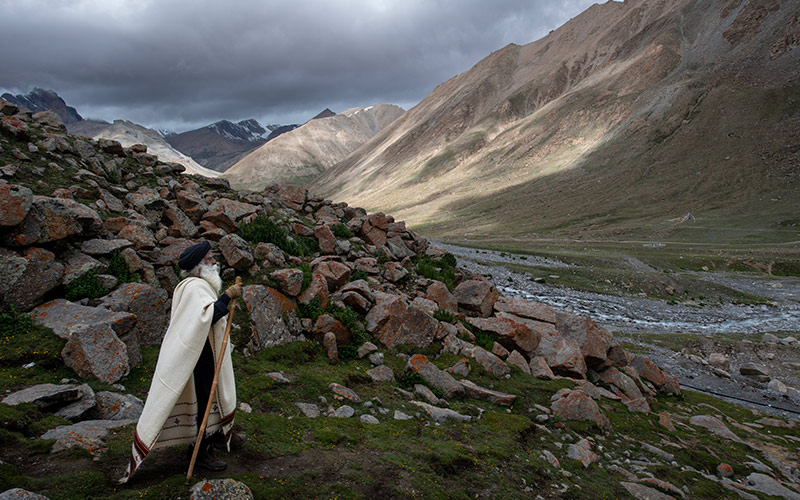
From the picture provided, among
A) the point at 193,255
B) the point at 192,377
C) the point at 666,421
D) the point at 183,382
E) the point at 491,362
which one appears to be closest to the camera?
the point at 183,382

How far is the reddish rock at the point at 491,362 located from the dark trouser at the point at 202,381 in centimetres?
919

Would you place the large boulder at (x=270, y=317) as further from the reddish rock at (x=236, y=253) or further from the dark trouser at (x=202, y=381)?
the dark trouser at (x=202, y=381)

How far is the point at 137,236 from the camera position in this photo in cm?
1159

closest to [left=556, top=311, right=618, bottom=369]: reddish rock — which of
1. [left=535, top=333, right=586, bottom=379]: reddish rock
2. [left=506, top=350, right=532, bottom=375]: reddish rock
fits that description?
[left=535, top=333, right=586, bottom=379]: reddish rock

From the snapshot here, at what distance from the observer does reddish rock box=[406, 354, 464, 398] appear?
36.8 feet

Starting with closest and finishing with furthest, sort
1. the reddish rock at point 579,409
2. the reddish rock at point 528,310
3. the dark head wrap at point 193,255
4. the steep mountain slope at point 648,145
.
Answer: the dark head wrap at point 193,255 → the reddish rock at point 579,409 → the reddish rock at point 528,310 → the steep mountain slope at point 648,145

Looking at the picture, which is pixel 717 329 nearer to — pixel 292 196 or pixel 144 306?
pixel 292 196

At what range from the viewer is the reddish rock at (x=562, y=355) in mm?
14281

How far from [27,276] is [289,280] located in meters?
6.01

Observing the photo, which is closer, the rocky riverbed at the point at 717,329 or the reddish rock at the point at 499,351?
the reddish rock at the point at 499,351

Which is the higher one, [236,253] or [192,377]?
[236,253]

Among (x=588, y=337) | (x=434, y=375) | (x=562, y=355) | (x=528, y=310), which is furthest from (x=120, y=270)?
(x=588, y=337)

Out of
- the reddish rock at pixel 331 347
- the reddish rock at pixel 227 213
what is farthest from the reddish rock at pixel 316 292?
the reddish rock at pixel 227 213

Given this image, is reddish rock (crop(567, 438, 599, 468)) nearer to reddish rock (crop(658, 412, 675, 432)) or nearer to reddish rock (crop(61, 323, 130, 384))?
reddish rock (crop(658, 412, 675, 432))
